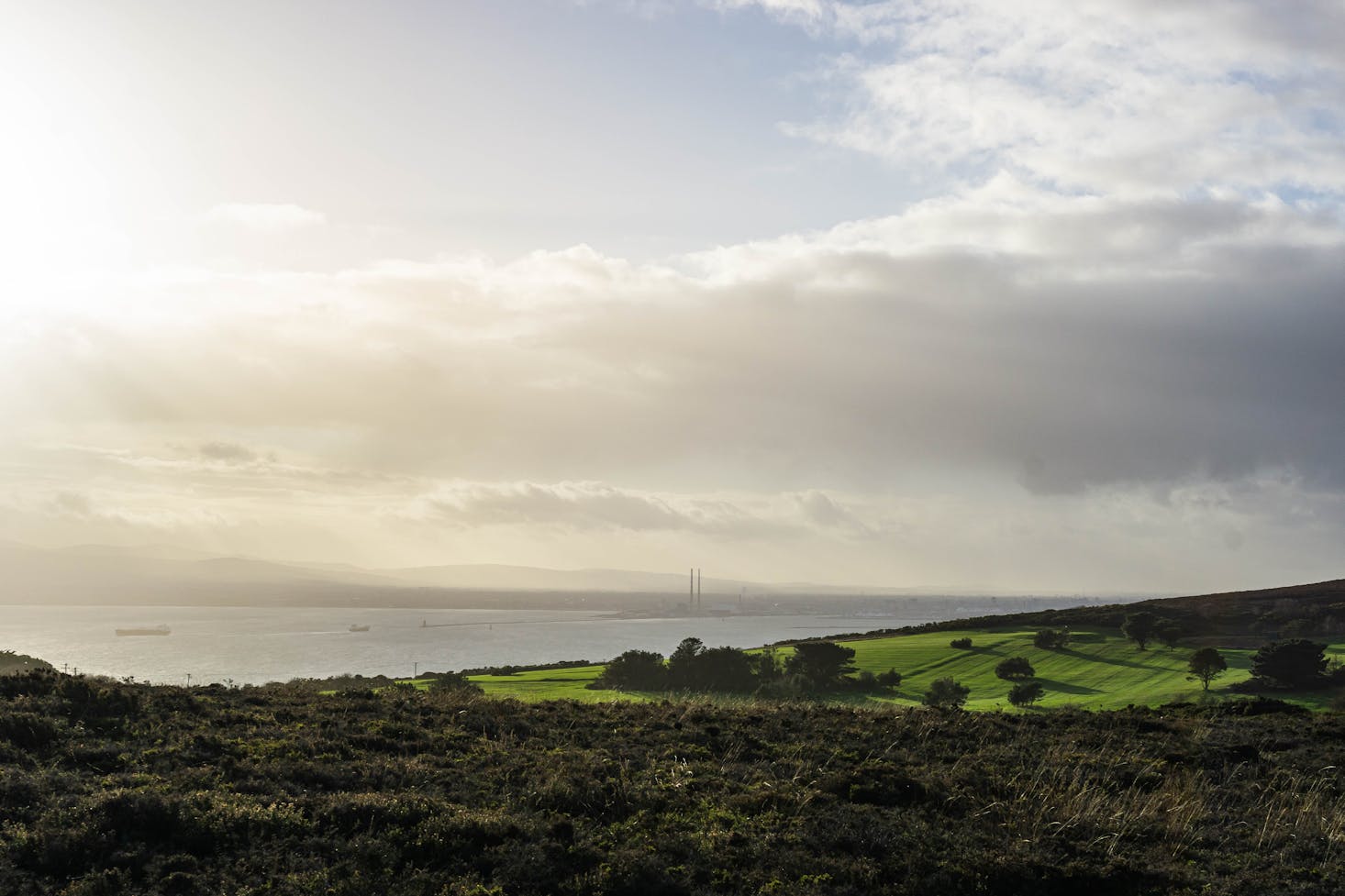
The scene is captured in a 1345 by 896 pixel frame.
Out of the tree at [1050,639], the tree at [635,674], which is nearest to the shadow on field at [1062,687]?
the tree at [1050,639]

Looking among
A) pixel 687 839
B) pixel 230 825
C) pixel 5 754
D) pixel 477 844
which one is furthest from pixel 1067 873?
pixel 5 754

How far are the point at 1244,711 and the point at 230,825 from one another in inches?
956

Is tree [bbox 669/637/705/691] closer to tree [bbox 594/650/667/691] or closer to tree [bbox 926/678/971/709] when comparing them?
tree [bbox 594/650/667/691]

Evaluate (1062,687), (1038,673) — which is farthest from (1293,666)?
(1038,673)

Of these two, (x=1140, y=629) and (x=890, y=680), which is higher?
(x=1140, y=629)

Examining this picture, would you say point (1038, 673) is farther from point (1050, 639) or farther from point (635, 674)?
point (635, 674)

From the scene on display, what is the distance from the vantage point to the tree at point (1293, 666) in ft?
114

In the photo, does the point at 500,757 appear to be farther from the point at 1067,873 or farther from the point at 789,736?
the point at 1067,873

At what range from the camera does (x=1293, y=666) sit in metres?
35.5

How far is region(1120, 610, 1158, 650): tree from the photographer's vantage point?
51781 millimetres

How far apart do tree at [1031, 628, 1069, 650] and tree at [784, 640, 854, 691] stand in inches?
580

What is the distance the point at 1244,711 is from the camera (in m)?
22.9

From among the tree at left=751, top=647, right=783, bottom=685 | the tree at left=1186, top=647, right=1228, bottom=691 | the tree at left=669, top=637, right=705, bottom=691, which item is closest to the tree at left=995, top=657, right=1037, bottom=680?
the tree at left=1186, top=647, right=1228, bottom=691

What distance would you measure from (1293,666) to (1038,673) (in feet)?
44.8
